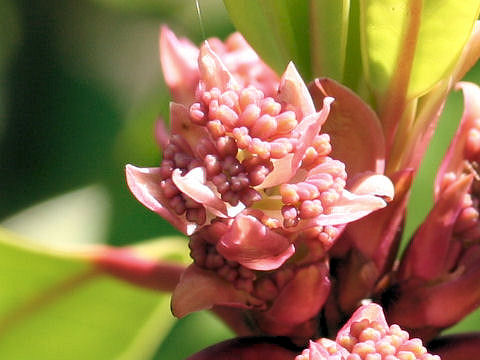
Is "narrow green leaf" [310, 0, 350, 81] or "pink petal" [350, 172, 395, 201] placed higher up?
"narrow green leaf" [310, 0, 350, 81]

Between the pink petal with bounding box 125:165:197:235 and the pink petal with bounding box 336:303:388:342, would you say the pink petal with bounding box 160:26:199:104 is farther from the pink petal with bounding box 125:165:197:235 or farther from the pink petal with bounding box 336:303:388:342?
the pink petal with bounding box 336:303:388:342

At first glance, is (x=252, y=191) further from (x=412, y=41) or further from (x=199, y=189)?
(x=412, y=41)

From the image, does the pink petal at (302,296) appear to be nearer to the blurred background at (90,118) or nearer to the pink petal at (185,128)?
the pink petal at (185,128)

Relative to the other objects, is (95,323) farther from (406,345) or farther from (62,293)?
(406,345)

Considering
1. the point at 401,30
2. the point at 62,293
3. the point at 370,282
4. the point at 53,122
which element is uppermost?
the point at 401,30

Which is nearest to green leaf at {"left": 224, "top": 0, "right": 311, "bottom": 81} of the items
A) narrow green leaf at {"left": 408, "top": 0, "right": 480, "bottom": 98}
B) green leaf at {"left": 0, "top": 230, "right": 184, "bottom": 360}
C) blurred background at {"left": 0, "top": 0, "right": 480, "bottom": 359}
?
narrow green leaf at {"left": 408, "top": 0, "right": 480, "bottom": 98}

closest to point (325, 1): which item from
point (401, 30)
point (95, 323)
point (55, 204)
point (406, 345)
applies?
point (401, 30)
